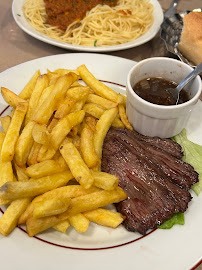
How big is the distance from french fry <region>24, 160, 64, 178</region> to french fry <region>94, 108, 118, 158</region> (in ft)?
1.47

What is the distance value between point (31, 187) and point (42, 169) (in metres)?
0.17

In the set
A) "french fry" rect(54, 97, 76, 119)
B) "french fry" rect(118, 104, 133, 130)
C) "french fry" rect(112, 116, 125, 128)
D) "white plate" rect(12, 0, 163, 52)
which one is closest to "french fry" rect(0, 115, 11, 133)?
"french fry" rect(54, 97, 76, 119)

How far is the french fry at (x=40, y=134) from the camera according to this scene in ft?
7.91

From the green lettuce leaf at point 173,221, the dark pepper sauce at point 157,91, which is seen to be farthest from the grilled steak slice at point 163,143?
the green lettuce leaf at point 173,221

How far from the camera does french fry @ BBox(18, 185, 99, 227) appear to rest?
7.54ft

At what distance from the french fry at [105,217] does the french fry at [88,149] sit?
397 millimetres

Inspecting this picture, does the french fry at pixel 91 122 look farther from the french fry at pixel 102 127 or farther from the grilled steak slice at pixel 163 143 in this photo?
the grilled steak slice at pixel 163 143

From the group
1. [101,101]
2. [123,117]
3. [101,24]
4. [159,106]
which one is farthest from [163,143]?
[101,24]

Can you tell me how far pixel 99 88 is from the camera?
3.21m

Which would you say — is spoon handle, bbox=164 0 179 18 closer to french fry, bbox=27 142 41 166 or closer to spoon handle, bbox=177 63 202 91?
spoon handle, bbox=177 63 202 91

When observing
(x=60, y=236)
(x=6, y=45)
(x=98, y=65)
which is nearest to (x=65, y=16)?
(x=6, y=45)

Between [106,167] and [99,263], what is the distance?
0.85 meters

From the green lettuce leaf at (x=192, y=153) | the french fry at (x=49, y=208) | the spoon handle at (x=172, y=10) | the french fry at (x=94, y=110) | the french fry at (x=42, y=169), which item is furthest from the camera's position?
the spoon handle at (x=172, y=10)

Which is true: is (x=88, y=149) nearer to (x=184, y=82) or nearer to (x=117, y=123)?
(x=117, y=123)
